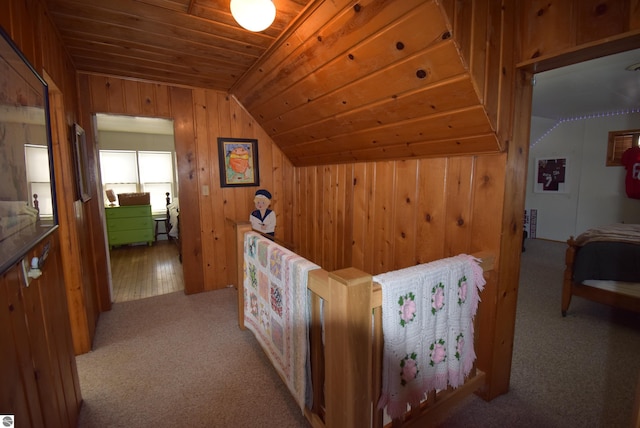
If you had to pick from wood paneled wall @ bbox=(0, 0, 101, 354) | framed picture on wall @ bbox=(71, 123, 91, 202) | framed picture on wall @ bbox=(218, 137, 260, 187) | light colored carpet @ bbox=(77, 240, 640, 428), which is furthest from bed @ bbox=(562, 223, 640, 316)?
framed picture on wall @ bbox=(71, 123, 91, 202)

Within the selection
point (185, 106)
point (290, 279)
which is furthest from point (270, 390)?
point (185, 106)

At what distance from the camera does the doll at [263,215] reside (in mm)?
2975

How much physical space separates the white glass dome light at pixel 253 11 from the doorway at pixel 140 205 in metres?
2.83

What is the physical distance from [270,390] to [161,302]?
5.90 ft

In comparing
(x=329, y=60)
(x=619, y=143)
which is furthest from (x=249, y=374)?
(x=619, y=143)

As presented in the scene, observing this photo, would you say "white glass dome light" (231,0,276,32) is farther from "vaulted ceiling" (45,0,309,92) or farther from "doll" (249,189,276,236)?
"doll" (249,189,276,236)

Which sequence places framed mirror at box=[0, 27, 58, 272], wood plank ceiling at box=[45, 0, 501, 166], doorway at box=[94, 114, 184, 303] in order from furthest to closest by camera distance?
doorway at box=[94, 114, 184, 303] < wood plank ceiling at box=[45, 0, 501, 166] < framed mirror at box=[0, 27, 58, 272]

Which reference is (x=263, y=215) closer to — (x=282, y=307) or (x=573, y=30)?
(x=282, y=307)

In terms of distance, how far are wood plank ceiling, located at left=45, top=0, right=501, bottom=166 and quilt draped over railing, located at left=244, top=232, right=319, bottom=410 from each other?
1.02 m

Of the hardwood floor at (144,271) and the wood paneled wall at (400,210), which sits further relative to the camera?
the hardwood floor at (144,271)

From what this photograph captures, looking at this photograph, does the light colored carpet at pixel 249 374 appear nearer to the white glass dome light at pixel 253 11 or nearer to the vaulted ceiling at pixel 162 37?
the white glass dome light at pixel 253 11

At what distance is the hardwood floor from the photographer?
3.16m

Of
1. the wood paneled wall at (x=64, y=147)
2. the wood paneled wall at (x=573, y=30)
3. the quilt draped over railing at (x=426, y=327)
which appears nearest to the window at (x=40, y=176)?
the wood paneled wall at (x=64, y=147)

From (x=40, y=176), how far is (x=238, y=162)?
2144 millimetres
